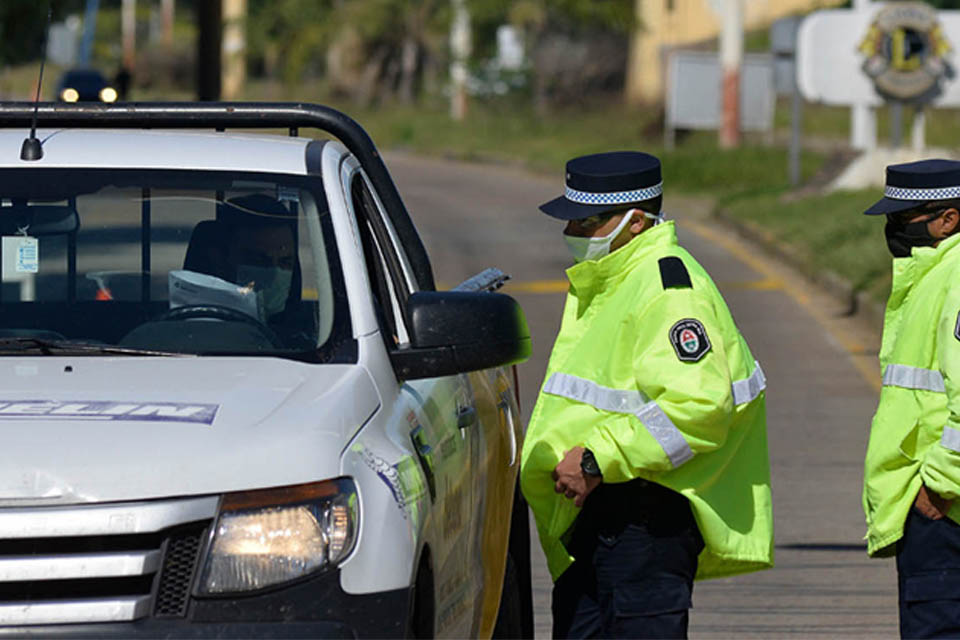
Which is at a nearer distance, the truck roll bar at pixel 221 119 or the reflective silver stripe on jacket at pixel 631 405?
the reflective silver stripe on jacket at pixel 631 405

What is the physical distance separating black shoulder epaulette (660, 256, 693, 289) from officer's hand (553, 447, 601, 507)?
47cm

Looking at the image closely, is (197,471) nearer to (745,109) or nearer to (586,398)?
(586,398)

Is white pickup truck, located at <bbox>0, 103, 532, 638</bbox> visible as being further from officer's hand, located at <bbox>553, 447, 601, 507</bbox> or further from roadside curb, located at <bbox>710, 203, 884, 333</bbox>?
roadside curb, located at <bbox>710, 203, 884, 333</bbox>

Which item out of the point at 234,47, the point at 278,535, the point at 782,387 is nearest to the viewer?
the point at 278,535

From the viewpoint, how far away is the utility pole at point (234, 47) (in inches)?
2394

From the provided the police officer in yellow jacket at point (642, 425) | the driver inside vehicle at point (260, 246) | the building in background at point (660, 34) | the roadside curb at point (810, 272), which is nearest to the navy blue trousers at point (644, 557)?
the police officer in yellow jacket at point (642, 425)

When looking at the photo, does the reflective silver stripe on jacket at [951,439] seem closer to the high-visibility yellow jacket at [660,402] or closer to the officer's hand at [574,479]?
the high-visibility yellow jacket at [660,402]

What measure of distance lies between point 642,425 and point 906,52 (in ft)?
72.7

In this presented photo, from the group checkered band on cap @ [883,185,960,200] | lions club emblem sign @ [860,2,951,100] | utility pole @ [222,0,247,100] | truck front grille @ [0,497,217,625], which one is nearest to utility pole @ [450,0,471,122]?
utility pole @ [222,0,247,100]

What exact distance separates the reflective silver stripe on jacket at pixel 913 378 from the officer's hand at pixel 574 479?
0.99 meters

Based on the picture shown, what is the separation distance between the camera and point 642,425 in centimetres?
459

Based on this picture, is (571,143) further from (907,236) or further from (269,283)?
(269,283)

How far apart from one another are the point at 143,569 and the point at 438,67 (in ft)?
185

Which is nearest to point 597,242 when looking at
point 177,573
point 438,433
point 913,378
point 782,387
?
point 438,433
